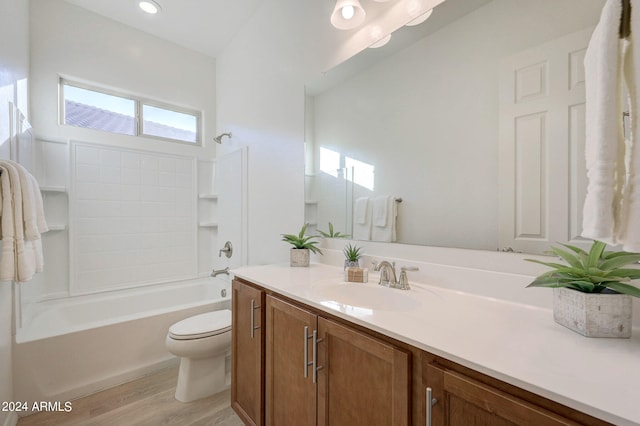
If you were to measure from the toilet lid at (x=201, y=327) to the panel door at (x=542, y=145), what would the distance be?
1.72m

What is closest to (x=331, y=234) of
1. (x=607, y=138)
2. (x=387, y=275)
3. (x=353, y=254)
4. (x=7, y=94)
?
(x=353, y=254)

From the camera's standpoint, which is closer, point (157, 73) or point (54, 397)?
point (54, 397)

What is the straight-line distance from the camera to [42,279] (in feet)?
7.19

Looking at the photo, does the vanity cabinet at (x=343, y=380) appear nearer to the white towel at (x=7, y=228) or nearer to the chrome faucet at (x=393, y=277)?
the chrome faucet at (x=393, y=277)

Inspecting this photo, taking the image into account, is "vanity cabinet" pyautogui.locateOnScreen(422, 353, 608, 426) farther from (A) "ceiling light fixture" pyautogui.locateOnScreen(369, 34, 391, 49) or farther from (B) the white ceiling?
(B) the white ceiling

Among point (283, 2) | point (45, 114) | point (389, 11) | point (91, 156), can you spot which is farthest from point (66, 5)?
point (389, 11)

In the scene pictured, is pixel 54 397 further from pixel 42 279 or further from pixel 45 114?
pixel 45 114

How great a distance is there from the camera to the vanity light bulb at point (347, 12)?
1.40 meters

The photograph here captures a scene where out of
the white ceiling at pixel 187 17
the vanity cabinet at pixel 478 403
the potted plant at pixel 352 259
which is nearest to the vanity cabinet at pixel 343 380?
the vanity cabinet at pixel 478 403

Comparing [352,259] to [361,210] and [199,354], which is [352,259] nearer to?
[361,210]

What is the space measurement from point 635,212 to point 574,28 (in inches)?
28.6

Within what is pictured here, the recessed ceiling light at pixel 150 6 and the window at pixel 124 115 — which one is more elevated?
the recessed ceiling light at pixel 150 6

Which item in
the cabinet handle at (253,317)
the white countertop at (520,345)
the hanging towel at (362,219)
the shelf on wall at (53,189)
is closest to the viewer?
the white countertop at (520,345)

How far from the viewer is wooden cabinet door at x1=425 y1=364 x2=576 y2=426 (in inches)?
19.2
